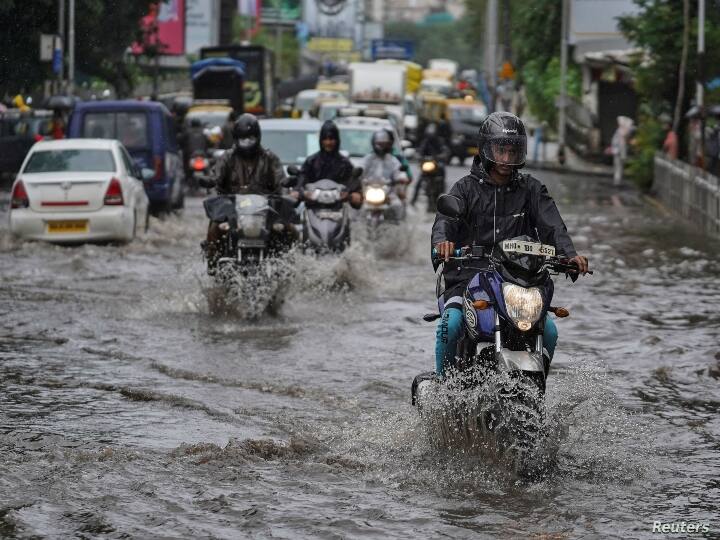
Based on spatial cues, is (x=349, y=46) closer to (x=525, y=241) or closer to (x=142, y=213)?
(x=142, y=213)

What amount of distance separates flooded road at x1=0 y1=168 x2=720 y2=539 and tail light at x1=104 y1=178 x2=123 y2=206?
298 cm

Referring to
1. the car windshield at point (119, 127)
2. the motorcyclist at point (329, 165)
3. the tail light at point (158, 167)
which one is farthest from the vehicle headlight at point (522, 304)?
the car windshield at point (119, 127)

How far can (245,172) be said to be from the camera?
14305 mm

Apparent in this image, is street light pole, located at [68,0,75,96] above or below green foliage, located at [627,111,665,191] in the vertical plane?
above

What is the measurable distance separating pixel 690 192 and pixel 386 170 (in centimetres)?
861

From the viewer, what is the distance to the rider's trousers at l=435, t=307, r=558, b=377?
316 inches

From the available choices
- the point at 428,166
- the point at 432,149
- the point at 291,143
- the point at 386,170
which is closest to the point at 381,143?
the point at 386,170

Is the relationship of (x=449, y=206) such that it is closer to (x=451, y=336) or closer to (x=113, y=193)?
(x=451, y=336)

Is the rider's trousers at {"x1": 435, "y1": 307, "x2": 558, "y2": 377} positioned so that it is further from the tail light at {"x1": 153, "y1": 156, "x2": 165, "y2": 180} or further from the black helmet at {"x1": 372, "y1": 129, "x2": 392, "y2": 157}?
the tail light at {"x1": 153, "y1": 156, "x2": 165, "y2": 180}

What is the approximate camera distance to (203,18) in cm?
8594

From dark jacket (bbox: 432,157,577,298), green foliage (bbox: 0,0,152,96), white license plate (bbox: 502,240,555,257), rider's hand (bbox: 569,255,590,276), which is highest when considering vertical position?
green foliage (bbox: 0,0,152,96)

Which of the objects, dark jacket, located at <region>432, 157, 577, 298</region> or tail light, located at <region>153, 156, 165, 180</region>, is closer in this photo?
dark jacket, located at <region>432, 157, 577, 298</region>

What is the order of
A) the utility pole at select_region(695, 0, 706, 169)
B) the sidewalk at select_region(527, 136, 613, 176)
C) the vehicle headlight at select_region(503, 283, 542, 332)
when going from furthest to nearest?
1. the sidewalk at select_region(527, 136, 613, 176)
2. the utility pole at select_region(695, 0, 706, 169)
3. the vehicle headlight at select_region(503, 283, 542, 332)
